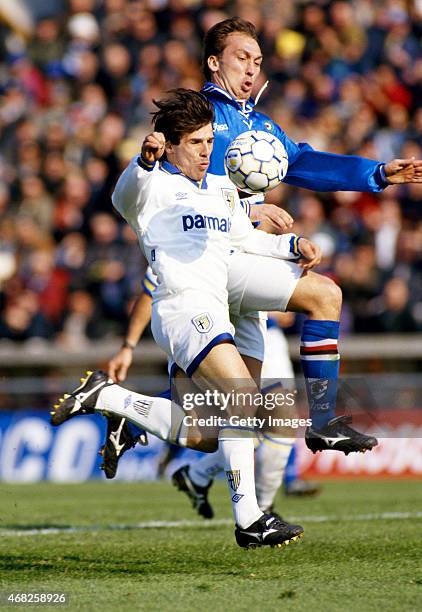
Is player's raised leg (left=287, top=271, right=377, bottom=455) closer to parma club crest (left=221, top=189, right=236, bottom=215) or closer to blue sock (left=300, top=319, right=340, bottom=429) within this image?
blue sock (left=300, top=319, right=340, bottom=429)

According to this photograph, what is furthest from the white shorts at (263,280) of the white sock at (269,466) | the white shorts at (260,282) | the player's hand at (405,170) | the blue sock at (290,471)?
the blue sock at (290,471)

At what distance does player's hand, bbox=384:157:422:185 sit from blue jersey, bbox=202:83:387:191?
143mm

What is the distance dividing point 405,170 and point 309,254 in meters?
0.74

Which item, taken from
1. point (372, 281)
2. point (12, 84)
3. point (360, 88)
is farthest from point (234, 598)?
point (12, 84)

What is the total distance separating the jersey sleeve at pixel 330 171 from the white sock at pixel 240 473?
1.69m

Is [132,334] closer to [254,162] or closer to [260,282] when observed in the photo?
[260,282]

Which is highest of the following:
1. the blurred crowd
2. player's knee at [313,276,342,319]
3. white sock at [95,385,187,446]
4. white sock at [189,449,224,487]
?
the blurred crowd

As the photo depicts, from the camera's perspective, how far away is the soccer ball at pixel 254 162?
22.6ft

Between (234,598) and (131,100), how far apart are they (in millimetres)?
13643

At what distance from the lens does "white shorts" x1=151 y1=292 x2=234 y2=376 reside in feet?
22.2

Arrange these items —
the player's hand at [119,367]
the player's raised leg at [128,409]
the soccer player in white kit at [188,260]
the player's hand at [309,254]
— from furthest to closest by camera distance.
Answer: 1. the player's hand at [119,367]
2. the player's raised leg at [128,409]
3. the player's hand at [309,254]
4. the soccer player in white kit at [188,260]

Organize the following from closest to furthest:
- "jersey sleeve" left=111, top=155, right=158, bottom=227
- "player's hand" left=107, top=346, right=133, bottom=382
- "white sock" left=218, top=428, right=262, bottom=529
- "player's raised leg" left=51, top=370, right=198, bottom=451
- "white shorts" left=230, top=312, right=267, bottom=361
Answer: "white sock" left=218, top=428, right=262, bottom=529 → "jersey sleeve" left=111, top=155, right=158, bottom=227 → "player's raised leg" left=51, top=370, right=198, bottom=451 → "white shorts" left=230, top=312, right=267, bottom=361 → "player's hand" left=107, top=346, right=133, bottom=382

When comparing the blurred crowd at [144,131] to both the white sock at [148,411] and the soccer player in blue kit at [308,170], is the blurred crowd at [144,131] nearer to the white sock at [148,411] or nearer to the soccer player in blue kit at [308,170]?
the soccer player in blue kit at [308,170]

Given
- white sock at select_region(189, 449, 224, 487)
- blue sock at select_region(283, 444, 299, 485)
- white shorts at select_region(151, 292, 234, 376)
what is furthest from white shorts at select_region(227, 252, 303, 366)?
blue sock at select_region(283, 444, 299, 485)
